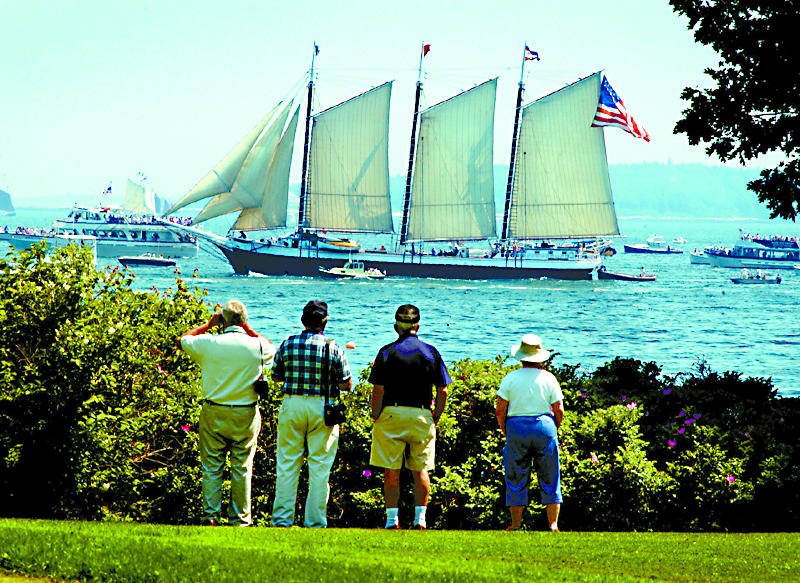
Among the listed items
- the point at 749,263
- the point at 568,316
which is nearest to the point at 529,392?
the point at 568,316

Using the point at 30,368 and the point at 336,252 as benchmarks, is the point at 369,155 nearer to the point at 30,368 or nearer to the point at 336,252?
the point at 336,252

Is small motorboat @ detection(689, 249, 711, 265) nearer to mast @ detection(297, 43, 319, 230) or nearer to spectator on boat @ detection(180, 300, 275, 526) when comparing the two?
mast @ detection(297, 43, 319, 230)

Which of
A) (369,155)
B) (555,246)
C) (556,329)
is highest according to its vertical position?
(369,155)

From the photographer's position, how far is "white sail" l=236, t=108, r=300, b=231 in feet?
248

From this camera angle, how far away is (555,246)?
94625mm

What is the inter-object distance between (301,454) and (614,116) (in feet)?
162

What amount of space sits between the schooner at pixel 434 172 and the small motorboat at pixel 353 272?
1147 cm

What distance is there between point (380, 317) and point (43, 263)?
52.9 m

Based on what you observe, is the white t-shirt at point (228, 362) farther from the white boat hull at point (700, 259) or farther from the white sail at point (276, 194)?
the white boat hull at point (700, 259)

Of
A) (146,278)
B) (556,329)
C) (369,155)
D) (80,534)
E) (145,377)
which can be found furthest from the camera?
(146,278)

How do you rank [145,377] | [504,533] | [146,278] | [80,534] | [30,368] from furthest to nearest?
1. [146,278]
2. [145,377]
3. [30,368]
4. [504,533]
5. [80,534]

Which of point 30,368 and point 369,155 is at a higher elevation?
point 369,155

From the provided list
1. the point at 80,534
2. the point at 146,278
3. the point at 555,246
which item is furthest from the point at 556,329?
the point at 80,534

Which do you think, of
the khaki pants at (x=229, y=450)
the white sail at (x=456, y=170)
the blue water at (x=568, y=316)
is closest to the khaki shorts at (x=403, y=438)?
the khaki pants at (x=229, y=450)
